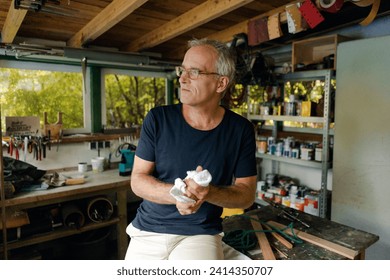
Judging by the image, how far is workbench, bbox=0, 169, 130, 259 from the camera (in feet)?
7.06

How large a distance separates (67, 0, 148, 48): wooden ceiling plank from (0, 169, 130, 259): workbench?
125cm

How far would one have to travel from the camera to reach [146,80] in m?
3.71

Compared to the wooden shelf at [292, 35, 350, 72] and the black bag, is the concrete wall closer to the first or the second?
the wooden shelf at [292, 35, 350, 72]

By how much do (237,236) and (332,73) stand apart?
161 centimetres

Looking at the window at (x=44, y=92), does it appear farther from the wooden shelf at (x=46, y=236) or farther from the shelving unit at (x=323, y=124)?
the shelving unit at (x=323, y=124)

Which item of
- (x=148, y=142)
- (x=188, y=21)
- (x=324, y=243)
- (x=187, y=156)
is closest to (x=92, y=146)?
(x=188, y=21)

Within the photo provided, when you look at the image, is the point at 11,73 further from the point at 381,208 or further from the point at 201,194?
the point at 381,208

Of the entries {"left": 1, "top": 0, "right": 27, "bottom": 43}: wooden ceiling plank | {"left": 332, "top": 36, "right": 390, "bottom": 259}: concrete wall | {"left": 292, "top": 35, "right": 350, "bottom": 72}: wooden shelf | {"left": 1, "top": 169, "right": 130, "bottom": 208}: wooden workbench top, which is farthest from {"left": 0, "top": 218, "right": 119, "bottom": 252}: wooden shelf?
{"left": 292, "top": 35, "right": 350, "bottom": 72}: wooden shelf

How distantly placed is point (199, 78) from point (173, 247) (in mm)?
748

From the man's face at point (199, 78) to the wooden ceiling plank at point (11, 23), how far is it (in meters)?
1.25

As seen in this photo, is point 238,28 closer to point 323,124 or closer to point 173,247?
point 323,124

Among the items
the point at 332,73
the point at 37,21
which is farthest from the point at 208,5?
the point at 37,21

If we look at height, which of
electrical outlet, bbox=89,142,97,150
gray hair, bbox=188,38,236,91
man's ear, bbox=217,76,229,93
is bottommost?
electrical outlet, bbox=89,142,97,150

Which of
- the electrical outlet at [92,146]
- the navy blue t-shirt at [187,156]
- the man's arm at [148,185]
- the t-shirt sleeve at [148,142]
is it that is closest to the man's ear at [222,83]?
the navy blue t-shirt at [187,156]
